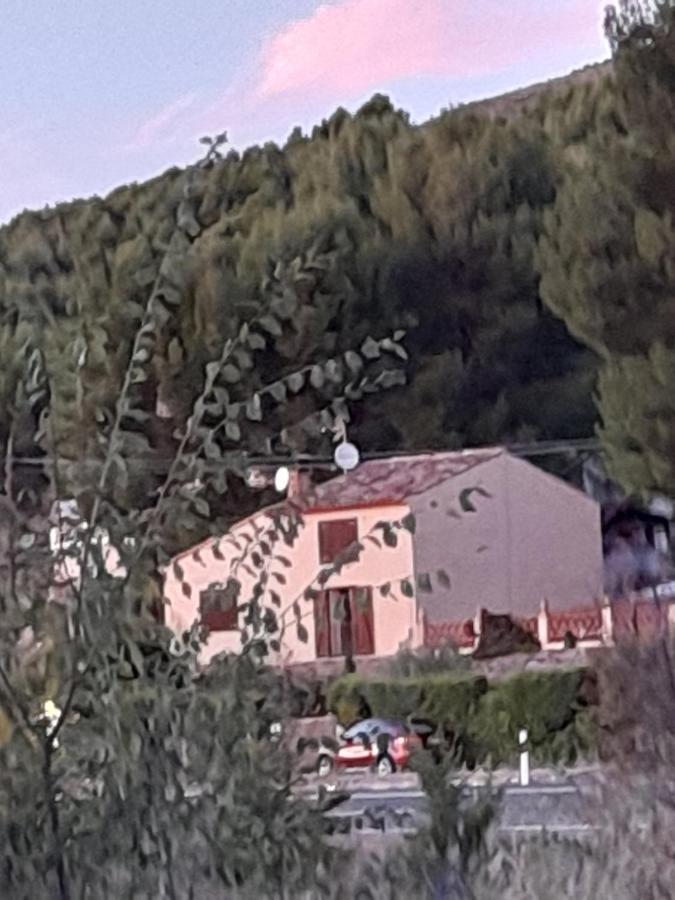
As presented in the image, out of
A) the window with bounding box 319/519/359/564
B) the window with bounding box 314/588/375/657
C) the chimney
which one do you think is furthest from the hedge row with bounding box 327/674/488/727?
the window with bounding box 319/519/359/564

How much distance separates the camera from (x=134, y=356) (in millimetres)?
2766

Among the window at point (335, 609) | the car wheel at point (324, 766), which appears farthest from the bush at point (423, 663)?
the car wheel at point (324, 766)

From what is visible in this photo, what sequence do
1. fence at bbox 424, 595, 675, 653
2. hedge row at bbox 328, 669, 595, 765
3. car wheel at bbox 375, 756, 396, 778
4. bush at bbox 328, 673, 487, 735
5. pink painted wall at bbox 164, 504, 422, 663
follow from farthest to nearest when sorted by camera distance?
1. bush at bbox 328, 673, 487, 735
2. hedge row at bbox 328, 669, 595, 765
3. fence at bbox 424, 595, 675, 653
4. car wheel at bbox 375, 756, 396, 778
5. pink painted wall at bbox 164, 504, 422, 663

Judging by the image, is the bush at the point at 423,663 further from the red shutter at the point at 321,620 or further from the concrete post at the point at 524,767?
the red shutter at the point at 321,620

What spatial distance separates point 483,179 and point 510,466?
2614 mm

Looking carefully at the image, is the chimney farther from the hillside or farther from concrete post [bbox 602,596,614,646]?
the hillside

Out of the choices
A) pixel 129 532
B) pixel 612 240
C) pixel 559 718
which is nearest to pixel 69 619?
pixel 129 532

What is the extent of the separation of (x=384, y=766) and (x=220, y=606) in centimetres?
153

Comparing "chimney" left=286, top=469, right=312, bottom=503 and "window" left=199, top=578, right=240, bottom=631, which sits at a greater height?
"chimney" left=286, top=469, right=312, bottom=503

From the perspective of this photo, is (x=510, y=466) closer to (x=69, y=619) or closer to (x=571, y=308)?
(x=571, y=308)

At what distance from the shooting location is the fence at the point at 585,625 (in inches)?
185

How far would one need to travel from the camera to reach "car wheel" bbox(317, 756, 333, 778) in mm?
2750

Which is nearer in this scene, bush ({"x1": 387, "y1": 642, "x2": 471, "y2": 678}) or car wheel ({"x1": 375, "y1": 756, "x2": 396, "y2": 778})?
car wheel ({"x1": 375, "y1": 756, "x2": 396, "y2": 778})

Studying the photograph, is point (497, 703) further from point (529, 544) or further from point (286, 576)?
point (286, 576)
